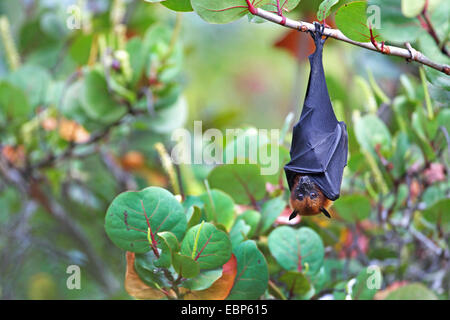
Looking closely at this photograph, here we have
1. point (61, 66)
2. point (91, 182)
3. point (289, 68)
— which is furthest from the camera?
point (289, 68)

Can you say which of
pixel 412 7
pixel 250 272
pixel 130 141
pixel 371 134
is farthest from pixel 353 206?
pixel 130 141

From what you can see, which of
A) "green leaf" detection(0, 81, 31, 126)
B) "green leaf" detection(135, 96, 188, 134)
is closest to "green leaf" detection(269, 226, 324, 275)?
"green leaf" detection(135, 96, 188, 134)

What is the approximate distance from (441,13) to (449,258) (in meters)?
0.79

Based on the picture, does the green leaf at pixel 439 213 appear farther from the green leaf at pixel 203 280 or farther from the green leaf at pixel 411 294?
the green leaf at pixel 203 280

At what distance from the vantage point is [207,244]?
2.78ft

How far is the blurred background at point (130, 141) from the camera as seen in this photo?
49.9 inches

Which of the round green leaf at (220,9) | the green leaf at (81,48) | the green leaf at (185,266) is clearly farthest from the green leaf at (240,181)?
the green leaf at (81,48)

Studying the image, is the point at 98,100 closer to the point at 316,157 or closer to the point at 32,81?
the point at 32,81

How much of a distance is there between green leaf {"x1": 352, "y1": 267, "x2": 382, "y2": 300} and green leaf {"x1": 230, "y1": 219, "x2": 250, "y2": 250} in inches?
9.0

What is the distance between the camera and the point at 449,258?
126cm

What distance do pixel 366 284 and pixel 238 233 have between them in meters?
0.26
